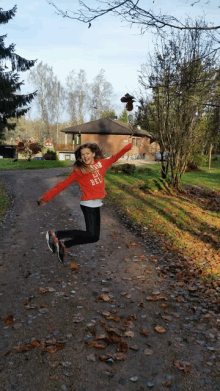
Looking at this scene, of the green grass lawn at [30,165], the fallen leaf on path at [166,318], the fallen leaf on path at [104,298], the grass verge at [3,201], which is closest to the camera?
the fallen leaf on path at [166,318]

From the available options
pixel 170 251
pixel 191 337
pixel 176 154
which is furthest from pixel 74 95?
pixel 191 337

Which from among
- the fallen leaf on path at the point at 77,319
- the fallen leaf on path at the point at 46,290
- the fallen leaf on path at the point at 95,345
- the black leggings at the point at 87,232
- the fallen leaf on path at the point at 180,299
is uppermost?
the black leggings at the point at 87,232

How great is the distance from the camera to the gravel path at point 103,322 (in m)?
3.24

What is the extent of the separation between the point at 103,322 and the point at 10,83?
20.5 m

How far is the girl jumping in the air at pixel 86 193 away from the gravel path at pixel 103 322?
0.85 meters

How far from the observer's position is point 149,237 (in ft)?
29.1

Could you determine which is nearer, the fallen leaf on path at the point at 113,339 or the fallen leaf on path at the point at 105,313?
the fallen leaf on path at the point at 113,339

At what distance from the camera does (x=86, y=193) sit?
5.32 meters

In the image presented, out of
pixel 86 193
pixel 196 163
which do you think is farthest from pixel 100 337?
pixel 196 163

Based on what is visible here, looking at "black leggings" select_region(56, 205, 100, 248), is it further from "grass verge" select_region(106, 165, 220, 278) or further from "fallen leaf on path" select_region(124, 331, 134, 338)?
"grass verge" select_region(106, 165, 220, 278)

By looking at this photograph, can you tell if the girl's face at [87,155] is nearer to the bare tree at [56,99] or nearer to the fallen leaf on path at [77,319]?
the fallen leaf on path at [77,319]

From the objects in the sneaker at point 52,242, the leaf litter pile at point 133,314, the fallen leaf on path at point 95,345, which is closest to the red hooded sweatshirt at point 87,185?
the sneaker at point 52,242

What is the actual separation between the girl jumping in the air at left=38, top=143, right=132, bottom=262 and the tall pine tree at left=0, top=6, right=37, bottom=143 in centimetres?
1720

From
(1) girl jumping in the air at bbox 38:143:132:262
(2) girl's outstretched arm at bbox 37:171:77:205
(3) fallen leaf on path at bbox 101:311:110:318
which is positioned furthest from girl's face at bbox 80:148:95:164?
(3) fallen leaf on path at bbox 101:311:110:318
